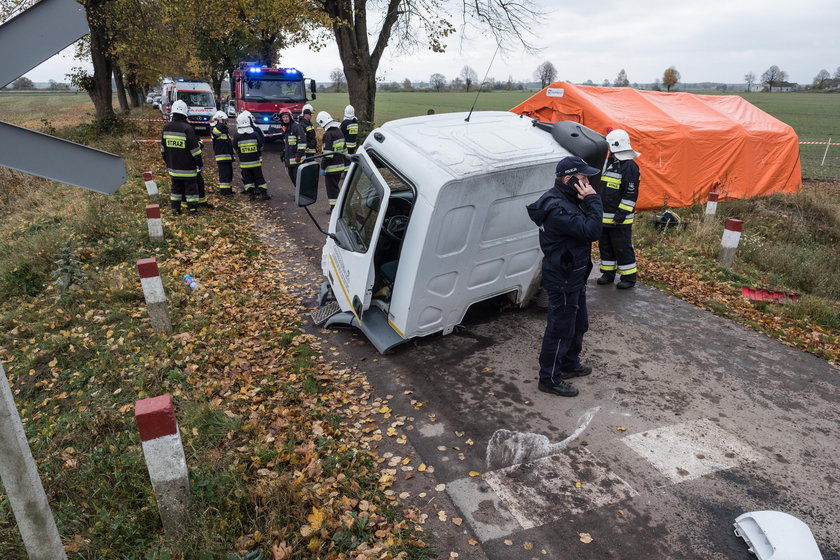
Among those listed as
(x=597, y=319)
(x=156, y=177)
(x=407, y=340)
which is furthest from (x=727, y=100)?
(x=156, y=177)

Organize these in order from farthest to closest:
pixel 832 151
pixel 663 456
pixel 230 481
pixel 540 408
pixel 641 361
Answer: pixel 832 151 < pixel 641 361 < pixel 540 408 < pixel 663 456 < pixel 230 481

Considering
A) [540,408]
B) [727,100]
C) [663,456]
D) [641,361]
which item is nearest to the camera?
[663,456]

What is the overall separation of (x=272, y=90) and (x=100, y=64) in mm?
6129

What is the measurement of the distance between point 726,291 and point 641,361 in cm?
270

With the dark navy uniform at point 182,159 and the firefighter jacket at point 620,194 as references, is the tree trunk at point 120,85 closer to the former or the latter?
the dark navy uniform at point 182,159

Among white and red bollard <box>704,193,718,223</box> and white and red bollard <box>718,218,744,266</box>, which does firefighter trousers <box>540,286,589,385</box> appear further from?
white and red bollard <box>704,193,718,223</box>

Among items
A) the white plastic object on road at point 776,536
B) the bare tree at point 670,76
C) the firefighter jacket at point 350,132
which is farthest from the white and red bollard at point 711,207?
the bare tree at point 670,76

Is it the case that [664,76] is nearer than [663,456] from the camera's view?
No

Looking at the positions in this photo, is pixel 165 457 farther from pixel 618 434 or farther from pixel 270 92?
pixel 270 92

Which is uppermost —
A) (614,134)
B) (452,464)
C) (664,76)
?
(664,76)

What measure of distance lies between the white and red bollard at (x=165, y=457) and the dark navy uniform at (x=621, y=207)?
5725 mm

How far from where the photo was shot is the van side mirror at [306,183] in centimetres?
479

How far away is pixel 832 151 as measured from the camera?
923 inches

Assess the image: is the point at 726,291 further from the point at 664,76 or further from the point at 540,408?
the point at 664,76
